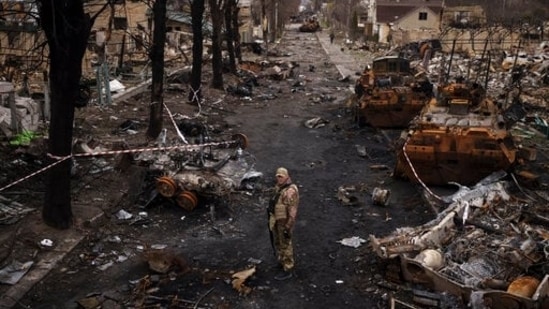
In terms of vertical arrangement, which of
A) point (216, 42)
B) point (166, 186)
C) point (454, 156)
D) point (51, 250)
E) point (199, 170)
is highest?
point (216, 42)

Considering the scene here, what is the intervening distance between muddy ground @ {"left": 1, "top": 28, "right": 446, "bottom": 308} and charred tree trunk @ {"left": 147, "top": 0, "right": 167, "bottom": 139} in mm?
502

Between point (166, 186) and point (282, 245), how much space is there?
2.88m

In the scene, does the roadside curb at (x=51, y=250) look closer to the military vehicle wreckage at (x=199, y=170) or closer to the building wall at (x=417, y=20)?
the military vehicle wreckage at (x=199, y=170)

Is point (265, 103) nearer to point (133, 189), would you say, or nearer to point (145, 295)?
point (133, 189)

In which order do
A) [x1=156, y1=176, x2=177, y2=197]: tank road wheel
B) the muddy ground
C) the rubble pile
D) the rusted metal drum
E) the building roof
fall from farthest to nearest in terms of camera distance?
the building roof
the rusted metal drum
[x1=156, y1=176, x2=177, y2=197]: tank road wheel
the muddy ground
the rubble pile

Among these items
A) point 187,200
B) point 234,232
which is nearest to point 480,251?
point 234,232

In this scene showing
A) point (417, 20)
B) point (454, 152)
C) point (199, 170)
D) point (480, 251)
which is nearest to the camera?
point (480, 251)

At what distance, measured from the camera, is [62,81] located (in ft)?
26.1

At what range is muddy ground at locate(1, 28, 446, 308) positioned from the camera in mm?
7207

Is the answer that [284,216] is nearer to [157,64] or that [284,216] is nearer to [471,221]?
[471,221]

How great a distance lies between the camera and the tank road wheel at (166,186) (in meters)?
9.78

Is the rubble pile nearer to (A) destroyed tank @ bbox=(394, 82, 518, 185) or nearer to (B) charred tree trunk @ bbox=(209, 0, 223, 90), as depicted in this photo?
(A) destroyed tank @ bbox=(394, 82, 518, 185)

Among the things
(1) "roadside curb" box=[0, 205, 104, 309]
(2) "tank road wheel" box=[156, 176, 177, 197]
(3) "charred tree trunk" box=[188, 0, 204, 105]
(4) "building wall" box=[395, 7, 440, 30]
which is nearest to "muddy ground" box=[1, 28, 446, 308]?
(1) "roadside curb" box=[0, 205, 104, 309]

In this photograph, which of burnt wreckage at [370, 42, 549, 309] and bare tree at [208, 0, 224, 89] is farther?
bare tree at [208, 0, 224, 89]
